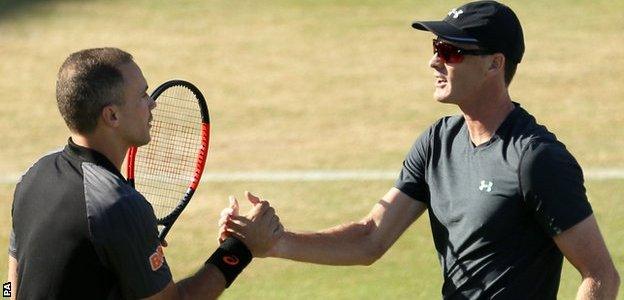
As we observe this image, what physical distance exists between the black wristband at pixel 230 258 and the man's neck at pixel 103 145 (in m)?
0.61

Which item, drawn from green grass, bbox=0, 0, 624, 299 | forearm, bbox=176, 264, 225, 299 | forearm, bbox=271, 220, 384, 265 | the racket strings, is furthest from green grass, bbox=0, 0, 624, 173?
forearm, bbox=176, 264, 225, 299

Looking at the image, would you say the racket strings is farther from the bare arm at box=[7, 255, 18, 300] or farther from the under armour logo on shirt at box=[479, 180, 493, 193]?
the under armour logo on shirt at box=[479, 180, 493, 193]

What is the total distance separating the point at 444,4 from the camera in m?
17.4

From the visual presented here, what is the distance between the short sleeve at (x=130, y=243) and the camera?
17.2 feet

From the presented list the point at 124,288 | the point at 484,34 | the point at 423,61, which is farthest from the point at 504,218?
the point at 423,61

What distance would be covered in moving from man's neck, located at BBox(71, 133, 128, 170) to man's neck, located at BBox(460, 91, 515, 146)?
150 centimetres

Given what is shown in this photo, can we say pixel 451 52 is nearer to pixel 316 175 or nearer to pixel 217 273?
pixel 217 273

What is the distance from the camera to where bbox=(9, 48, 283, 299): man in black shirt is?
528 cm

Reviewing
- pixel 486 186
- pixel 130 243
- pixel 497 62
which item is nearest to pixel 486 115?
pixel 497 62

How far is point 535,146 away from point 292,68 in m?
10.1

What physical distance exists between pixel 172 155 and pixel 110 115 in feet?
17.7

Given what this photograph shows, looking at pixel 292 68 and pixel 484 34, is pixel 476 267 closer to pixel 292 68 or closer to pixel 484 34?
pixel 484 34

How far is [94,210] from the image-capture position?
5266mm

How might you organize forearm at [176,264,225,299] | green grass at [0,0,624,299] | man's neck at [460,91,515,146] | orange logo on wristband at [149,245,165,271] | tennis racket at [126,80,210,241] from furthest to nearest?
green grass at [0,0,624,299] < tennis racket at [126,80,210,241] < man's neck at [460,91,515,146] < forearm at [176,264,225,299] < orange logo on wristband at [149,245,165,271]
